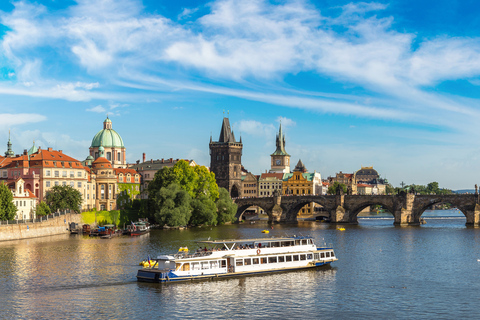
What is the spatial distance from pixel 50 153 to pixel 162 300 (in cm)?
9515

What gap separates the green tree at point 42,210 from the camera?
118 metres

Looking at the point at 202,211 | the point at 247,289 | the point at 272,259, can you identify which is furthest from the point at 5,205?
the point at 247,289

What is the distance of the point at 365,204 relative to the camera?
16338cm

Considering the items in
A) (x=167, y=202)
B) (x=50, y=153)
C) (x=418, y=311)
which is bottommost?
(x=418, y=311)

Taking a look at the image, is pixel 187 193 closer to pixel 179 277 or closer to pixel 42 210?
pixel 42 210

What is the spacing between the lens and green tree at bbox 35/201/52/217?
388 feet

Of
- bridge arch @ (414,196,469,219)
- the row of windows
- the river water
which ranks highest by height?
the row of windows

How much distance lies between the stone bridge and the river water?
58.1 metres

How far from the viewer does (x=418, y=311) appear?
169 feet

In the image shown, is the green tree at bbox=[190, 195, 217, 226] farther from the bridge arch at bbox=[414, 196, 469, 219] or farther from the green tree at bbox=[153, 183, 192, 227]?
the bridge arch at bbox=[414, 196, 469, 219]

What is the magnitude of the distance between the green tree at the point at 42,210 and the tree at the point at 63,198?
5.44 metres

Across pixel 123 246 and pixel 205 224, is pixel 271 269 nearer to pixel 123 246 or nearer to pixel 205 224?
pixel 123 246

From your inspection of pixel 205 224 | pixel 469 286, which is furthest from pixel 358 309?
pixel 205 224

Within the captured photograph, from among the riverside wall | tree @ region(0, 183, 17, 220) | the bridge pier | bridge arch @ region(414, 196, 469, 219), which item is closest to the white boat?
the riverside wall
